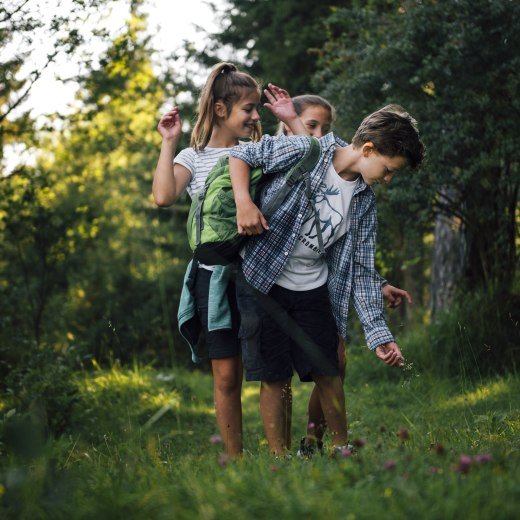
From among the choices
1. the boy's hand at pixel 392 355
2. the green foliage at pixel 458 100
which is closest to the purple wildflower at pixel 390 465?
the boy's hand at pixel 392 355

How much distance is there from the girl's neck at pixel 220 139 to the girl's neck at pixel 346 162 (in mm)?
692

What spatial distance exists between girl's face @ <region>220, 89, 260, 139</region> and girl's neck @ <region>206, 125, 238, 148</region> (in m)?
0.02

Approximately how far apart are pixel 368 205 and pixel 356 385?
357 centimetres

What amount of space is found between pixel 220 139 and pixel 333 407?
1530 millimetres

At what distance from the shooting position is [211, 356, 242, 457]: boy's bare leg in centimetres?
396

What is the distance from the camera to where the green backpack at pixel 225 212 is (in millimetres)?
3619

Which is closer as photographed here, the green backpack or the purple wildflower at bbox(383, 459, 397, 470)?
the purple wildflower at bbox(383, 459, 397, 470)

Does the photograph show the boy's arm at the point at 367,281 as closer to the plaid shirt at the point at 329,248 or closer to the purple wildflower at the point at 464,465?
the plaid shirt at the point at 329,248

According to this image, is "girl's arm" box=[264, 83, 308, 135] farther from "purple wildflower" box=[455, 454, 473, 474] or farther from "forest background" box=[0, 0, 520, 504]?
"purple wildflower" box=[455, 454, 473, 474]

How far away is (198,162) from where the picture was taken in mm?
4133

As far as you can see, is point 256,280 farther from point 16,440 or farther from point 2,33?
point 2,33

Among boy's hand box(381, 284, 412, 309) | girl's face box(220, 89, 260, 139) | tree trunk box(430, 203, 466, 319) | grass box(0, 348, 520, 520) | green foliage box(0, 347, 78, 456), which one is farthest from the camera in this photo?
tree trunk box(430, 203, 466, 319)

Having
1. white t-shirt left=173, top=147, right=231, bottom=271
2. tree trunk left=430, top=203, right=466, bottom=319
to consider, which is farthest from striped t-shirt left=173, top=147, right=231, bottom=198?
tree trunk left=430, top=203, right=466, bottom=319

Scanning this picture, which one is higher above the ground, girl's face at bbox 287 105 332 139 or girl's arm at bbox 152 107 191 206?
girl's face at bbox 287 105 332 139
